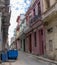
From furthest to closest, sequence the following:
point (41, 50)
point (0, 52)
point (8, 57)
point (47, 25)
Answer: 1. point (41, 50)
2. point (47, 25)
3. point (8, 57)
4. point (0, 52)

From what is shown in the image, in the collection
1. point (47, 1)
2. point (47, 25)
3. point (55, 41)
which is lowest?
point (55, 41)

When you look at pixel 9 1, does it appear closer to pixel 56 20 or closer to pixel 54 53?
pixel 56 20

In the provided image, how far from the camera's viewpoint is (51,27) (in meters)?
27.4

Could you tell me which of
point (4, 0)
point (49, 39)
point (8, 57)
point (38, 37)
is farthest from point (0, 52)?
point (38, 37)

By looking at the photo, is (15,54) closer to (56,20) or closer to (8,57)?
(8,57)

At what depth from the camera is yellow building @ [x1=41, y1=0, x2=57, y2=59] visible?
25.5 meters

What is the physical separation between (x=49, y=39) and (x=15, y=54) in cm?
446

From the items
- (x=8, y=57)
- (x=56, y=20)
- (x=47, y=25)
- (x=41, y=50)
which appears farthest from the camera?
(x=41, y=50)

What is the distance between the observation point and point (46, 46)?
29531 millimetres

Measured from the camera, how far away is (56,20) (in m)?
25.2

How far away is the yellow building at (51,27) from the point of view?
25.5 m

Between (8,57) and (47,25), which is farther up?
(47,25)

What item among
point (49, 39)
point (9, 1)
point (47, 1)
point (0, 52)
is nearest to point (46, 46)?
point (49, 39)

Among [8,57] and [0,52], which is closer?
[0,52]
